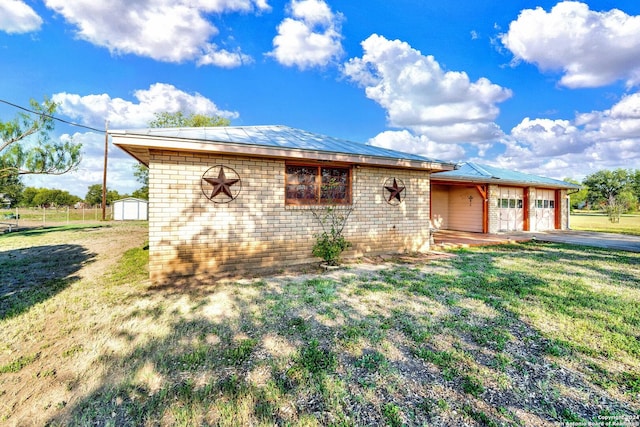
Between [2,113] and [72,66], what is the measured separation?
450 centimetres

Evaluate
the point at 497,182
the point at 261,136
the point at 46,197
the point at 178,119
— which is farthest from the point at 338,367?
the point at 46,197

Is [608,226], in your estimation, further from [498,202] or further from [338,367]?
[338,367]

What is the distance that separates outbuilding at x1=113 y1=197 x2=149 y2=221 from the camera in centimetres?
2503

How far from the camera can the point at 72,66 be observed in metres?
12.2

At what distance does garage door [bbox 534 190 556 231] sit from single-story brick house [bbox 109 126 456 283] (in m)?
11.2

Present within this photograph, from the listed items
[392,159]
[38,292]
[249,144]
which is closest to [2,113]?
[38,292]

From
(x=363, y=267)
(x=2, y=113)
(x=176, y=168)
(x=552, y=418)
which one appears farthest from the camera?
(x=2, y=113)

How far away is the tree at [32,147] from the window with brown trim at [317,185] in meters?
14.8

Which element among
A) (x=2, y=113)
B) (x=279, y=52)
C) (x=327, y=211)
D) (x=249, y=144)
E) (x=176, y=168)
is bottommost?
(x=327, y=211)

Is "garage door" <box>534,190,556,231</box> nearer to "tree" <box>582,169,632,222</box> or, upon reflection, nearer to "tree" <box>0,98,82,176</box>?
"tree" <box>0,98,82,176</box>

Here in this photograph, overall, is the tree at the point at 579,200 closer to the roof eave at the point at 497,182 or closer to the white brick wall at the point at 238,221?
the roof eave at the point at 497,182

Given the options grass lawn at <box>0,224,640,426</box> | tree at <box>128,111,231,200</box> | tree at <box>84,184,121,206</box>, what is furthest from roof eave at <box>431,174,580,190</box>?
tree at <box>84,184,121,206</box>

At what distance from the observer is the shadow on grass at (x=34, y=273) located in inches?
168

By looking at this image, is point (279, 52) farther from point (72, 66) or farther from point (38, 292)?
point (38, 292)
